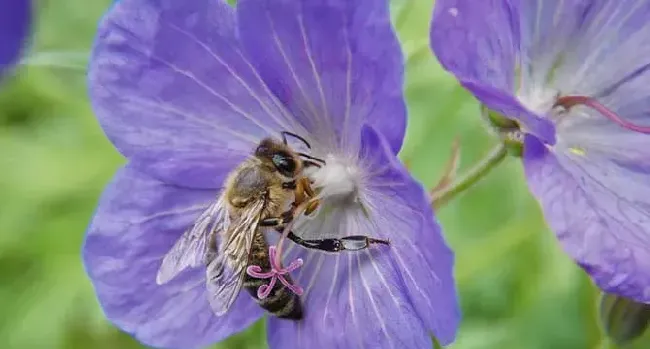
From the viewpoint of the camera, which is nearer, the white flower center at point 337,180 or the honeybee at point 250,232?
the honeybee at point 250,232

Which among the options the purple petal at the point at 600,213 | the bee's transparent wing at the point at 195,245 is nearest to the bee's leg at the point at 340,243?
the bee's transparent wing at the point at 195,245

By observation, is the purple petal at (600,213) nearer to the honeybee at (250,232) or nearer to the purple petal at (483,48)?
the purple petal at (483,48)

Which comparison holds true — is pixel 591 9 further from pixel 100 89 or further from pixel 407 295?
pixel 100 89

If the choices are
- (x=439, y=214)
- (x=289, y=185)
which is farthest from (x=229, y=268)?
(x=439, y=214)

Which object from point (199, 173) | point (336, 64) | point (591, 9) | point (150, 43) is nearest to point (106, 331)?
point (199, 173)

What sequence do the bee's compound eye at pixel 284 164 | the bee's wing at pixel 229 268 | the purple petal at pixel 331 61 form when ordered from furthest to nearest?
the bee's compound eye at pixel 284 164
the bee's wing at pixel 229 268
the purple petal at pixel 331 61

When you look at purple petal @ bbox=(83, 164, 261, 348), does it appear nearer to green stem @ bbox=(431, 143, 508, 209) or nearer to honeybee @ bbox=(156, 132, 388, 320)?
honeybee @ bbox=(156, 132, 388, 320)
